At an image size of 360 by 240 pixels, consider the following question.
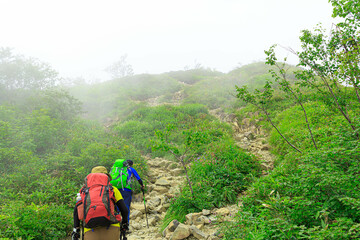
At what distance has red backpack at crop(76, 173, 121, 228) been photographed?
2902 millimetres

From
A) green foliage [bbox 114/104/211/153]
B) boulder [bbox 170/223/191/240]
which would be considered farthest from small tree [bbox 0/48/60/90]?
boulder [bbox 170/223/191/240]

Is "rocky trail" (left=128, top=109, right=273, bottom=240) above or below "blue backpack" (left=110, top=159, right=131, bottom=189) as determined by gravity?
below

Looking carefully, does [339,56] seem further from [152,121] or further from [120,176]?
[152,121]

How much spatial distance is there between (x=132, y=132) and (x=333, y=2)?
11.0m

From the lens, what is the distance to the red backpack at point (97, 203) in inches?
114

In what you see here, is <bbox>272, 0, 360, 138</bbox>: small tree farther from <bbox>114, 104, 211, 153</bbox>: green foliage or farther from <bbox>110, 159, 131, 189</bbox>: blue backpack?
<bbox>114, 104, 211, 153</bbox>: green foliage

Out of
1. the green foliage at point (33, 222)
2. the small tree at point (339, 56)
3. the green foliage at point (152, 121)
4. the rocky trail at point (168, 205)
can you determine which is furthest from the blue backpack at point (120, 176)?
the green foliage at point (152, 121)

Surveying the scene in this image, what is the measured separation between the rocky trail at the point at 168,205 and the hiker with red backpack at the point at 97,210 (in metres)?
1.65

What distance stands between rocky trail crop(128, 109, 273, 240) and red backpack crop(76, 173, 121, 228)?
177 centimetres

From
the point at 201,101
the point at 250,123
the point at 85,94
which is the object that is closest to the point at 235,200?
the point at 250,123

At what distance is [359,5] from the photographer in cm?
359

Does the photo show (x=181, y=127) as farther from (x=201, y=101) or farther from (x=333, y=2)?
(x=333, y=2)

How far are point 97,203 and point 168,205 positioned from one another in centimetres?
→ 368

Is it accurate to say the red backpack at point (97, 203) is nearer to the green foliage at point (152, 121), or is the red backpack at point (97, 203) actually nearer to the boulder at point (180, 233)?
the boulder at point (180, 233)
